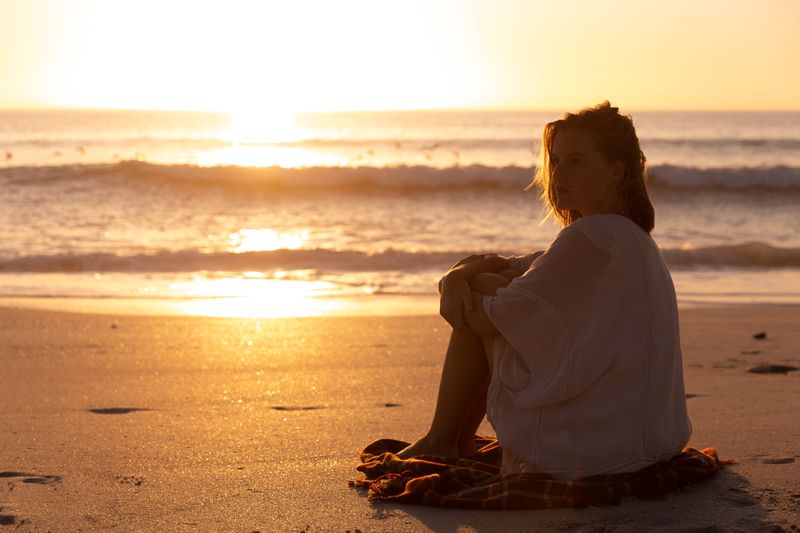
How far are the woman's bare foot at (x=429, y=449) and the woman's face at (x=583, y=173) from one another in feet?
2.94

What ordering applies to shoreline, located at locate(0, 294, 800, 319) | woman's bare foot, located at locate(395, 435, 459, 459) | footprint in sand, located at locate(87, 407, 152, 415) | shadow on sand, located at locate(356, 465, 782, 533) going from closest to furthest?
1. shadow on sand, located at locate(356, 465, 782, 533)
2. woman's bare foot, located at locate(395, 435, 459, 459)
3. footprint in sand, located at locate(87, 407, 152, 415)
4. shoreline, located at locate(0, 294, 800, 319)

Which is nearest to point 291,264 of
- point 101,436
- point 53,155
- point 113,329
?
point 113,329

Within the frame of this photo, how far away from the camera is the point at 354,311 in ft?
24.4

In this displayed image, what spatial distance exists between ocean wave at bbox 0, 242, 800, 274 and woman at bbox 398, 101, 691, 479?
724 centimetres

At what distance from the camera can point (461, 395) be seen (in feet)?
10.6

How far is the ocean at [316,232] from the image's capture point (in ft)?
28.3

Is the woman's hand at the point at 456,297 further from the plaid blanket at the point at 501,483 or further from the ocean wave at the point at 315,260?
the ocean wave at the point at 315,260

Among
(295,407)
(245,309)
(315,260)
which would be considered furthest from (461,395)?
(315,260)

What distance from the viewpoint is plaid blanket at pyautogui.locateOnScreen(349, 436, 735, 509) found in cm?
288

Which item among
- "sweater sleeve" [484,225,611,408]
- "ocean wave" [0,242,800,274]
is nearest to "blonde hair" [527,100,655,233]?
"sweater sleeve" [484,225,611,408]

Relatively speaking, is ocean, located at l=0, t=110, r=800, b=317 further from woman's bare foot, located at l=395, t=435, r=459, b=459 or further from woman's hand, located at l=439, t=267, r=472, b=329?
woman's hand, located at l=439, t=267, r=472, b=329

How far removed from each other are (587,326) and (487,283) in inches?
14.2

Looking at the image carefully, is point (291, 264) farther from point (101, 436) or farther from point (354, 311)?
point (101, 436)

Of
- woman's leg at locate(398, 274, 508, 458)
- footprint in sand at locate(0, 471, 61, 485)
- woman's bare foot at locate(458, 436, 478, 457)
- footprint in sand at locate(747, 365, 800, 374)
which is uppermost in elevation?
woman's leg at locate(398, 274, 508, 458)
